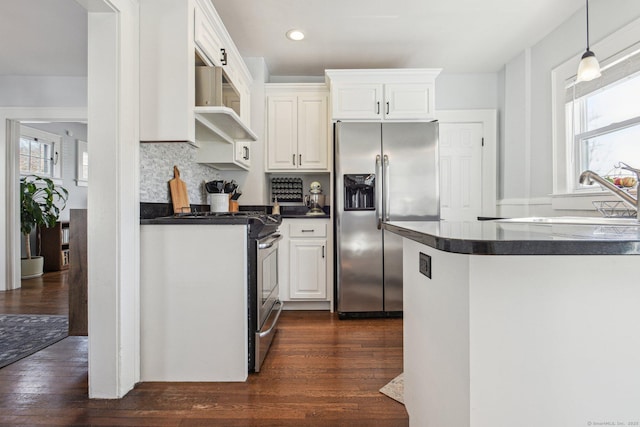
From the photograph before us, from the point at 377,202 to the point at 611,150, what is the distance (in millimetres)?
1765

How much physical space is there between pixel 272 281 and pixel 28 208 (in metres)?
3.95

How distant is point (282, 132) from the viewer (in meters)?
3.50

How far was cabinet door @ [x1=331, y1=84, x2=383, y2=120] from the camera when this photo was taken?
3242 mm

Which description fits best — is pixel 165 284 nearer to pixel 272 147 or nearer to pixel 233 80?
pixel 233 80

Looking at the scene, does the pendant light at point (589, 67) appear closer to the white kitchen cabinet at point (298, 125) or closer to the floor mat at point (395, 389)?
the floor mat at point (395, 389)

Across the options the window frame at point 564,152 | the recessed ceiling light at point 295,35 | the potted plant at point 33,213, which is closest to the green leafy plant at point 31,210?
the potted plant at point 33,213

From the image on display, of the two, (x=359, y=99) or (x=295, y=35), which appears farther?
(x=359, y=99)

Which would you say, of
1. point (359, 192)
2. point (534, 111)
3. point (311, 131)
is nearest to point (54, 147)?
point (311, 131)

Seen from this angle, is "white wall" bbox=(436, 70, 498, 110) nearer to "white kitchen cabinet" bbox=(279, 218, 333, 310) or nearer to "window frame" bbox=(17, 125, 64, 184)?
"white kitchen cabinet" bbox=(279, 218, 333, 310)

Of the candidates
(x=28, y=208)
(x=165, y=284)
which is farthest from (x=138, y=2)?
(x=28, y=208)

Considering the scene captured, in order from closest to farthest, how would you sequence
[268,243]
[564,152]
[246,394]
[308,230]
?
1. [246,394]
2. [268,243]
3. [564,152]
4. [308,230]

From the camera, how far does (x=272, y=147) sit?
3496mm

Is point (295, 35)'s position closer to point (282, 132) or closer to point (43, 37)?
point (282, 132)

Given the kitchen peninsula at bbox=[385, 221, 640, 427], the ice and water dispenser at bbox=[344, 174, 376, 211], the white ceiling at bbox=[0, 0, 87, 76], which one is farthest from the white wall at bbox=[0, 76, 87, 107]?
the kitchen peninsula at bbox=[385, 221, 640, 427]
